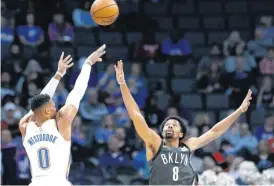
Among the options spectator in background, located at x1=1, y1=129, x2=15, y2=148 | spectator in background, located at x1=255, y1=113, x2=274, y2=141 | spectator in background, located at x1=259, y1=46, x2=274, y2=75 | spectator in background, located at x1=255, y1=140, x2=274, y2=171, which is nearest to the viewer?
spectator in background, located at x1=255, y1=140, x2=274, y2=171

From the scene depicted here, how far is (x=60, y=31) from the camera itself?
17234 millimetres

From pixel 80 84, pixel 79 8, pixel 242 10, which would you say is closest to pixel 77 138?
pixel 79 8

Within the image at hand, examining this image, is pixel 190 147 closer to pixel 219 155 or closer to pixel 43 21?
pixel 219 155

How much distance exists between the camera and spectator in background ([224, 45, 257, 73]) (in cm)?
1686

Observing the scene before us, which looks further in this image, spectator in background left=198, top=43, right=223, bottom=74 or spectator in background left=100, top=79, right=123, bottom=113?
spectator in background left=198, top=43, right=223, bottom=74

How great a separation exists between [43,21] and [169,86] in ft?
9.32

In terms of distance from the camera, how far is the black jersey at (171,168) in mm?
8812

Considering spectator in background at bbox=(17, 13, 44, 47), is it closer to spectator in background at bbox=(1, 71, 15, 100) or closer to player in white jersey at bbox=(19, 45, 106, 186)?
spectator in background at bbox=(1, 71, 15, 100)

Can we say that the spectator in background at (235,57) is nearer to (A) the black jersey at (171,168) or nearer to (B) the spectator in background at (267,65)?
(B) the spectator in background at (267,65)

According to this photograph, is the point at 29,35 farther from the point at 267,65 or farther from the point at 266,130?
the point at 266,130

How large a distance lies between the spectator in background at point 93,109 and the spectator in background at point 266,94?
2.86 metres

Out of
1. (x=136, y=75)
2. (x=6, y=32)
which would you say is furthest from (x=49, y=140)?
(x=6, y=32)

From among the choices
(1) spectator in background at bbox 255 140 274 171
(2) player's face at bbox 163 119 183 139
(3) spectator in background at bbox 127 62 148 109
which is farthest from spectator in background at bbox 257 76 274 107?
(2) player's face at bbox 163 119 183 139

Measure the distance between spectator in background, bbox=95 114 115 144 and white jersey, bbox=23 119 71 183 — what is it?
257 inches
